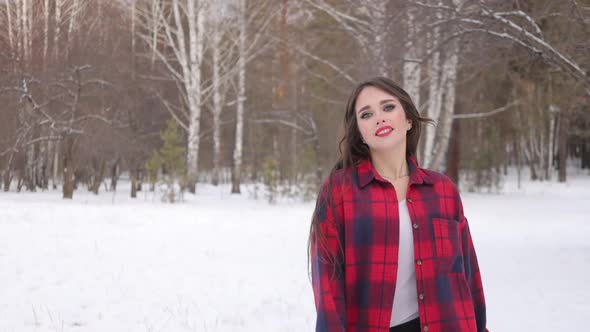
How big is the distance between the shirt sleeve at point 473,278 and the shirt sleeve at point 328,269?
51 centimetres

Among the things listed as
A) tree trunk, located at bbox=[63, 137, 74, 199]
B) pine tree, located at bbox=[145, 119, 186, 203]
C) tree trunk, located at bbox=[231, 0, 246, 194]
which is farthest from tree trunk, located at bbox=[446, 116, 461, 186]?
tree trunk, located at bbox=[63, 137, 74, 199]

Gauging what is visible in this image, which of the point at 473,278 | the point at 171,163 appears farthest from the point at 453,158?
the point at 473,278

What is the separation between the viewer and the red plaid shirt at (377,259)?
2.17m

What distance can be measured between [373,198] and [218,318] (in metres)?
3.48

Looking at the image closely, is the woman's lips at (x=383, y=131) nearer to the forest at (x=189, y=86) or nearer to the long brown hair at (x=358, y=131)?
the long brown hair at (x=358, y=131)

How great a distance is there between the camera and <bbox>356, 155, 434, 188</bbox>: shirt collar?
2.26 m

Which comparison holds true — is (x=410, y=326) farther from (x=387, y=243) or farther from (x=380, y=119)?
(x=380, y=119)

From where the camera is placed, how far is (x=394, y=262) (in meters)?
2.18

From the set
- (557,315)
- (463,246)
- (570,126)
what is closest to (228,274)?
(557,315)

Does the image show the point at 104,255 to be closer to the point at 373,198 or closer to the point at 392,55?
the point at 392,55

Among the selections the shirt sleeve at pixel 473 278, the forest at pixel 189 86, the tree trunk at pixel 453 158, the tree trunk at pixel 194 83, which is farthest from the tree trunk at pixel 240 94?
the shirt sleeve at pixel 473 278

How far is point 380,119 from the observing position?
7.58 feet

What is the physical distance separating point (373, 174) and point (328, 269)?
39cm

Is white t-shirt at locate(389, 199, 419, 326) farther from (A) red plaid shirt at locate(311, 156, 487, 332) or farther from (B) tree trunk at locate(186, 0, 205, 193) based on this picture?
(B) tree trunk at locate(186, 0, 205, 193)
